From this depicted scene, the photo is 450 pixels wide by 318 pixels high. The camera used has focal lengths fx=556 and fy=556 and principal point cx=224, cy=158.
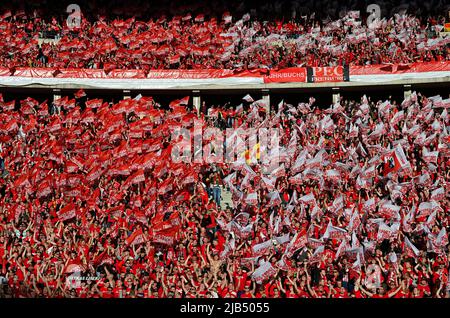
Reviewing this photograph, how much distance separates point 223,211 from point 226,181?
7.07 ft

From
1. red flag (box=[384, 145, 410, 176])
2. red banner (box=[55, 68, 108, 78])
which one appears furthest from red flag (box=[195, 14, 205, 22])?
red flag (box=[384, 145, 410, 176])

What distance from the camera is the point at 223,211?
13.9 m

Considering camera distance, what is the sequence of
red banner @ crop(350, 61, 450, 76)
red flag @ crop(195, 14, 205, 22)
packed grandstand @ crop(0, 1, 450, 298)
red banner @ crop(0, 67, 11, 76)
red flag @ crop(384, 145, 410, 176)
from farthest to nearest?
1. red flag @ crop(195, 14, 205, 22)
2. red banner @ crop(0, 67, 11, 76)
3. red banner @ crop(350, 61, 450, 76)
4. red flag @ crop(384, 145, 410, 176)
5. packed grandstand @ crop(0, 1, 450, 298)

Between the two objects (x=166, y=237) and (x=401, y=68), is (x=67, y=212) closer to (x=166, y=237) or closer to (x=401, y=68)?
(x=166, y=237)

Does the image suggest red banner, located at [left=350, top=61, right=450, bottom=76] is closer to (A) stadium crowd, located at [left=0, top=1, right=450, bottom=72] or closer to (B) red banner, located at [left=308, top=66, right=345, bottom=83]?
(A) stadium crowd, located at [left=0, top=1, right=450, bottom=72]

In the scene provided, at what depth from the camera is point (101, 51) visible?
28.1 m

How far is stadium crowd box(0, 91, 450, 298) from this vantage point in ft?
33.9

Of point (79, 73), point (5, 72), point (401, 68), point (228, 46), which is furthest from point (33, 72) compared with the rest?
point (401, 68)

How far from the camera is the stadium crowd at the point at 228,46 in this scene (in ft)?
90.0

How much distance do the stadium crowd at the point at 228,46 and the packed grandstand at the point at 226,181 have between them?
8 cm

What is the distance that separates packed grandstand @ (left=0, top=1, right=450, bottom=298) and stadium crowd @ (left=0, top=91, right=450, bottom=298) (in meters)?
0.05

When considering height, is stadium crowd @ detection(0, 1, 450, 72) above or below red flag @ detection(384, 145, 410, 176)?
above

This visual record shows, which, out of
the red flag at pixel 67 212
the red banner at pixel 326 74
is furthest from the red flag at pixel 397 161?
the red banner at pixel 326 74
